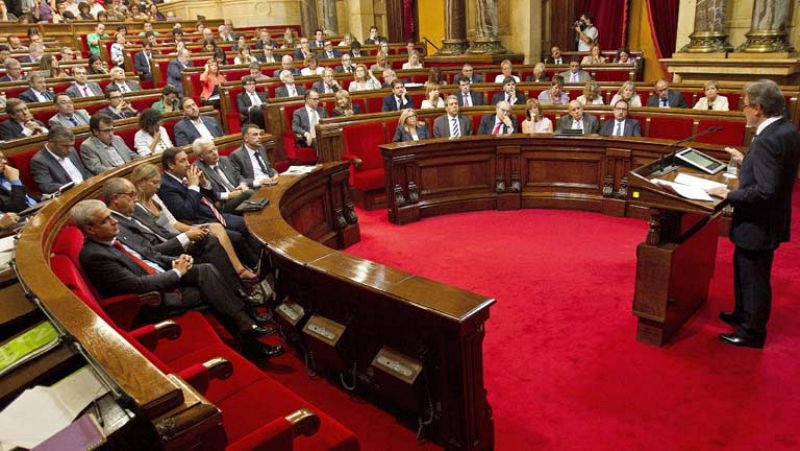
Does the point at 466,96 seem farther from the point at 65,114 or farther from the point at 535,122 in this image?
the point at 65,114

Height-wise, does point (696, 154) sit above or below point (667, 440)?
above

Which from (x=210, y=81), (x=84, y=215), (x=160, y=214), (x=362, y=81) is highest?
(x=210, y=81)

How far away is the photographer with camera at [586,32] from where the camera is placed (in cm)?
1060

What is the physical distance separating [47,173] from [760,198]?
15.2ft

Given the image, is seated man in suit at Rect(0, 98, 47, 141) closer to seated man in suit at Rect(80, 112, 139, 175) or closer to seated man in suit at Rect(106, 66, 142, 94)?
seated man in suit at Rect(80, 112, 139, 175)

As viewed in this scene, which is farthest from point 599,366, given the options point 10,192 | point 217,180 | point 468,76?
point 468,76

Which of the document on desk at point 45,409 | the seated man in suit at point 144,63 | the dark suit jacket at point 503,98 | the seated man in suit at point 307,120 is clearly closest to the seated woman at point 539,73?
the dark suit jacket at point 503,98

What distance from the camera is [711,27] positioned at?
7215 millimetres

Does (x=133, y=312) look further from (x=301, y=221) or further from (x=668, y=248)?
(x=668, y=248)

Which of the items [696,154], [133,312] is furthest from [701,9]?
[133,312]

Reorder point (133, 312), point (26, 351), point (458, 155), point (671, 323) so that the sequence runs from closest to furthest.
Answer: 1. point (26, 351)
2. point (133, 312)
3. point (671, 323)
4. point (458, 155)

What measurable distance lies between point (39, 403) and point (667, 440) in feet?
7.25

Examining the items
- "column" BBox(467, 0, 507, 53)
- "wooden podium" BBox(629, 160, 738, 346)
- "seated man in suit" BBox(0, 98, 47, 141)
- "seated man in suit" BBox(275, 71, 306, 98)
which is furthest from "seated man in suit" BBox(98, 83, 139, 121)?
"column" BBox(467, 0, 507, 53)

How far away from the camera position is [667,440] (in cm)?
234
